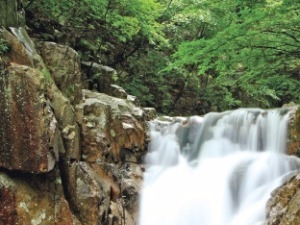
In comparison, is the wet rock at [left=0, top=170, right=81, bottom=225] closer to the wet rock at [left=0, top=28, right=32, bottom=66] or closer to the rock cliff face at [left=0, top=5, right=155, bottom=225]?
the rock cliff face at [left=0, top=5, right=155, bottom=225]

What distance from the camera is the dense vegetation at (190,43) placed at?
20.6 ft

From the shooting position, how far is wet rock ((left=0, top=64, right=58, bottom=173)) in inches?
223

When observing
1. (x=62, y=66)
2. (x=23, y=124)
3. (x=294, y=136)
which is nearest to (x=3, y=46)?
(x=23, y=124)

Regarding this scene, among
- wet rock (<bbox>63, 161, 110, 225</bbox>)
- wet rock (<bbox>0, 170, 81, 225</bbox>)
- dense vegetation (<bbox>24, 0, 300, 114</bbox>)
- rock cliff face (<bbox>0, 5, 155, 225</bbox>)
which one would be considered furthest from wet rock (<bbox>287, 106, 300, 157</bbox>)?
wet rock (<bbox>0, 170, 81, 225</bbox>)

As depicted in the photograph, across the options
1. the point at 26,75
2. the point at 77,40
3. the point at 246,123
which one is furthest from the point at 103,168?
the point at 246,123

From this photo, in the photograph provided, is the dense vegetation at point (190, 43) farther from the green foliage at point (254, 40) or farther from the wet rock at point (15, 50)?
→ the wet rock at point (15, 50)

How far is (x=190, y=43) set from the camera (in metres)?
6.70

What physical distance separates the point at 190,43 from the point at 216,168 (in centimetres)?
469

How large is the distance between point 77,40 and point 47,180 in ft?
20.5

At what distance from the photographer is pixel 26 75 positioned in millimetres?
5836

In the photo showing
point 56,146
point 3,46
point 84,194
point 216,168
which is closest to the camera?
point 3,46

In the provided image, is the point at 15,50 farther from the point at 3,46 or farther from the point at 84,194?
the point at 84,194

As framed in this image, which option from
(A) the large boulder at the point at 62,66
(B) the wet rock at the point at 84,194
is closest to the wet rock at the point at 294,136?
(B) the wet rock at the point at 84,194

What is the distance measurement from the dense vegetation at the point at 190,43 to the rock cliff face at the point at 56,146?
2.12 m
